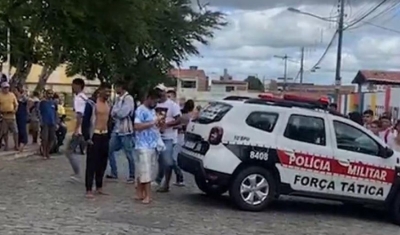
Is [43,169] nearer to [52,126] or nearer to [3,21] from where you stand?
[52,126]

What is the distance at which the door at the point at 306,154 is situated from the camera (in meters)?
11.4

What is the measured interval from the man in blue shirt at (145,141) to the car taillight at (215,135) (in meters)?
0.79

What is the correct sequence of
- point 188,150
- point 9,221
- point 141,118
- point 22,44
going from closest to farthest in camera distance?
point 9,221
point 141,118
point 188,150
point 22,44

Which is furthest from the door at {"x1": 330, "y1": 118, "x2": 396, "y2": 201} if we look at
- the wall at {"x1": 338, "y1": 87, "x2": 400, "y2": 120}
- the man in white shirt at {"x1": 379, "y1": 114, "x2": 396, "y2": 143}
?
the wall at {"x1": 338, "y1": 87, "x2": 400, "y2": 120}

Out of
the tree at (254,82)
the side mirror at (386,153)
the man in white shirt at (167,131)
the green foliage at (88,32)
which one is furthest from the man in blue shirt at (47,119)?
the tree at (254,82)

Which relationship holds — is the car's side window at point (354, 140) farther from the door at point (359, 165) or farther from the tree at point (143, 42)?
the tree at point (143, 42)

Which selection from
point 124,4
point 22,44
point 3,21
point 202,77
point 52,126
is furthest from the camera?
point 202,77

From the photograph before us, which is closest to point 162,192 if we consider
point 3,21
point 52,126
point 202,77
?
point 52,126

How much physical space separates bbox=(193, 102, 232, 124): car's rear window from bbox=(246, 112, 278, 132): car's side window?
0.38 meters

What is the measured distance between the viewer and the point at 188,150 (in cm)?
1193

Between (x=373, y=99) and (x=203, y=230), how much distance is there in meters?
21.7

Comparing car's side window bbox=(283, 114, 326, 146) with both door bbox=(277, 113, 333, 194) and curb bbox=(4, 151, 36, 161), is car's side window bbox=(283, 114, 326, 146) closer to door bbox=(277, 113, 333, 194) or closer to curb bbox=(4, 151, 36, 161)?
door bbox=(277, 113, 333, 194)

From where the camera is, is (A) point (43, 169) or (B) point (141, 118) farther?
(A) point (43, 169)

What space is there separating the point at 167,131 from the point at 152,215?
2.34 m
